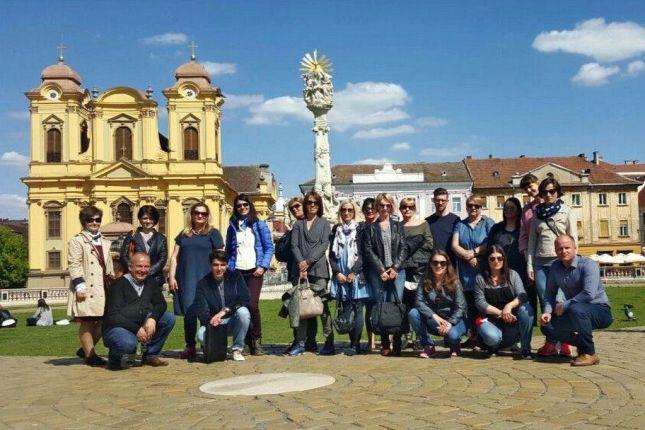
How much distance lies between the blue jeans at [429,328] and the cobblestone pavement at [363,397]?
0.26 meters

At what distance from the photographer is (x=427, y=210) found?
66.3 meters

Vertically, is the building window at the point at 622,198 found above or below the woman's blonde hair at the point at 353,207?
above

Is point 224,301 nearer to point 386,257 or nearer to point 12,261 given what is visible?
point 386,257

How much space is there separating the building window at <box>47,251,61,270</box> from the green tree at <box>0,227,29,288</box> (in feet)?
43.0

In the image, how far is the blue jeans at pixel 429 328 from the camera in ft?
26.2

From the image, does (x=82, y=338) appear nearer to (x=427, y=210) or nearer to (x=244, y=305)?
(x=244, y=305)

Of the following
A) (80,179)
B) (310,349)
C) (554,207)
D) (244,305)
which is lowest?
(310,349)

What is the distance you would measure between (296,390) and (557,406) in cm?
226

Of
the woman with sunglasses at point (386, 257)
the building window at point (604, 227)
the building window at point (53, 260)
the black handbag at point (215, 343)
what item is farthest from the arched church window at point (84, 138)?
the woman with sunglasses at point (386, 257)

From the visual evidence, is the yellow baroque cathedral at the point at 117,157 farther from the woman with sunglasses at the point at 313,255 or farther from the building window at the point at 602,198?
the woman with sunglasses at the point at 313,255

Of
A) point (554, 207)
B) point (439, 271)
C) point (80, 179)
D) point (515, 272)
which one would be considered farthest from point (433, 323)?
point (80, 179)

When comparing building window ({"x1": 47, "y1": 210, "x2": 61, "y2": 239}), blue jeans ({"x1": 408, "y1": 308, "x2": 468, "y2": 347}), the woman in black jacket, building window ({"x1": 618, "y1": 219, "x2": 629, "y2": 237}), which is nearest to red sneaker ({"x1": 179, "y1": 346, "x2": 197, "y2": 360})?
the woman in black jacket

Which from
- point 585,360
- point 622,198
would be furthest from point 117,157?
point 585,360

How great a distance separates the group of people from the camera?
780cm
